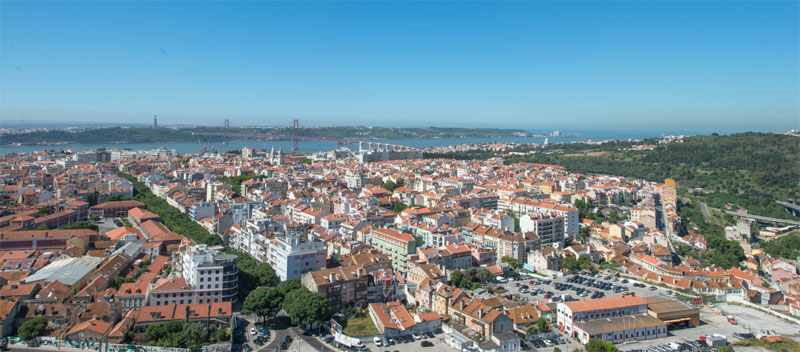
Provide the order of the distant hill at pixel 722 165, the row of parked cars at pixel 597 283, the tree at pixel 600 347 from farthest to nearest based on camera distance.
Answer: the distant hill at pixel 722 165 < the row of parked cars at pixel 597 283 < the tree at pixel 600 347

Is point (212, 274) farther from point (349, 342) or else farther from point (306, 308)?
point (349, 342)

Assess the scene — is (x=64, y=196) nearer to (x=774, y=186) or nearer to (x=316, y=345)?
(x=316, y=345)

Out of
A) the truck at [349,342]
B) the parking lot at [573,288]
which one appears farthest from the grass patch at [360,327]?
the parking lot at [573,288]

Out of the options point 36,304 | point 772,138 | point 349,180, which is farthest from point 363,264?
point 772,138

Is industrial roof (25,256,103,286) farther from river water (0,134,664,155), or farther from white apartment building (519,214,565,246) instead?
river water (0,134,664,155)

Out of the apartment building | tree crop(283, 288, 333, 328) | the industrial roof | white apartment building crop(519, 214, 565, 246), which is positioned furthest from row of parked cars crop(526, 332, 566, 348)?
the industrial roof

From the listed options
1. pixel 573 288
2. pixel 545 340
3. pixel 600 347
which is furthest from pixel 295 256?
pixel 600 347

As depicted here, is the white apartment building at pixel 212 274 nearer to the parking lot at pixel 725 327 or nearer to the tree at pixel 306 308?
the tree at pixel 306 308
